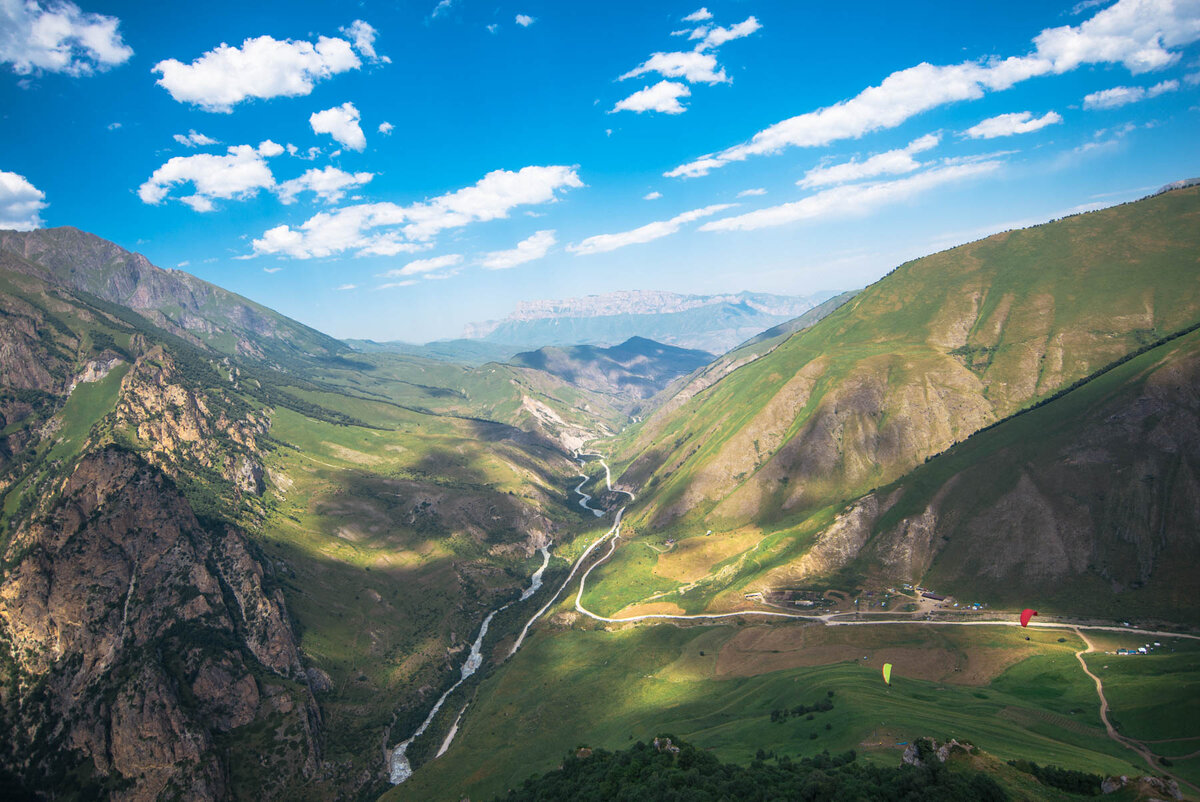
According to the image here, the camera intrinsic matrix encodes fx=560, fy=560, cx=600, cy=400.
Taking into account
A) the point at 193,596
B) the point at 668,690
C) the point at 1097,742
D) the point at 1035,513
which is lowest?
the point at 668,690

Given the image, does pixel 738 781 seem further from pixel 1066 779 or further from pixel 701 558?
pixel 701 558

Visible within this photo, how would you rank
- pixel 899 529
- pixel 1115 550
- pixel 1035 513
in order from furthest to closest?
pixel 899 529, pixel 1035 513, pixel 1115 550

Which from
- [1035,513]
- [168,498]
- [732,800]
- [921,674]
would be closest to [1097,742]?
[921,674]

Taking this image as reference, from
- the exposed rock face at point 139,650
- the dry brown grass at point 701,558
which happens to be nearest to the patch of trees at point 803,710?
the dry brown grass at point 701,558

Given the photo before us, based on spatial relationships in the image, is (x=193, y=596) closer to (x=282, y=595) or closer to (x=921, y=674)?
(x=282, y=595)

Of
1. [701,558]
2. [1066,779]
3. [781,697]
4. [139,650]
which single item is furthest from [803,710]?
[139,650]

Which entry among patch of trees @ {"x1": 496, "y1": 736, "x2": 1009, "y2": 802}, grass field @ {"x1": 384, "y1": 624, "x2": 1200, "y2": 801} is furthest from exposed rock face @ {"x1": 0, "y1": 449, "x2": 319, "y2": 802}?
patch of trees @ {"x1": 496, "y1": 736, "x2": 1009, "y2": 802}
